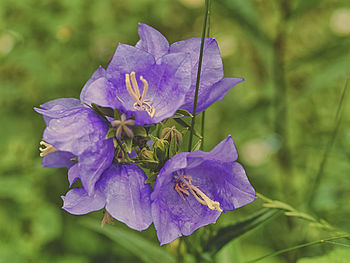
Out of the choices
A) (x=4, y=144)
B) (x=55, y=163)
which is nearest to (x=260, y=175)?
(x=4, y=144)

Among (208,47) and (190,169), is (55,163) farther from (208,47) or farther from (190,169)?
(208,47)

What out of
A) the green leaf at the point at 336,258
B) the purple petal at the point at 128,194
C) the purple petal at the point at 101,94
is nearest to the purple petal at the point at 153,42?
the purple petal at the point at 101,94

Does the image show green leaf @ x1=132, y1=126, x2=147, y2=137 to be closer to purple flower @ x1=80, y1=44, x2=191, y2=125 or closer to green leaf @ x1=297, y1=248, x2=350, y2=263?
purple flower @ x1=80, y1=44, x2=191, y2=125

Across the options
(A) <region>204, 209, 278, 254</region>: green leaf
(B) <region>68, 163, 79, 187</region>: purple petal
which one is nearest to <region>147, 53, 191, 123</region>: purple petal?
(B) <region>68, 163, 79, 187</region>: purple petal

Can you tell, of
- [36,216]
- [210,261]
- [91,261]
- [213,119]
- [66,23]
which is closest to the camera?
[210,261]

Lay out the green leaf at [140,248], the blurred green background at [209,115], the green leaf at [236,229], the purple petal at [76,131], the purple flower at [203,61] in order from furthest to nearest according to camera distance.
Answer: the blurred green background at [209,115]
the green leaf at [140,248]
the green leaf at [236,229]
the purple flower at [203,61]
the purple petal at [76,131]

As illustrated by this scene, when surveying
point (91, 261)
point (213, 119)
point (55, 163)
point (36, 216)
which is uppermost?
point (55, 163)

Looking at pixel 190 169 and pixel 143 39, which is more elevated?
pixel 143 39

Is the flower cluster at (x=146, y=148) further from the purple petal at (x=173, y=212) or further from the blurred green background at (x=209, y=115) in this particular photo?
the blurred green background at (x=209, y=115)
